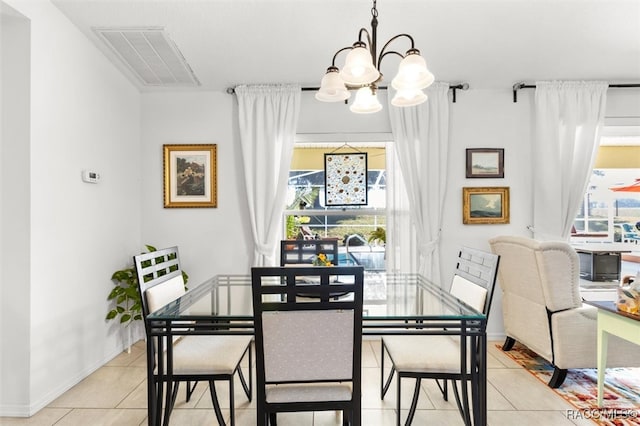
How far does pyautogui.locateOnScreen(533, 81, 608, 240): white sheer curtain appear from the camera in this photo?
3.35m

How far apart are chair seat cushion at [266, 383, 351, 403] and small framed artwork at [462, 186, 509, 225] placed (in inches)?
99.5

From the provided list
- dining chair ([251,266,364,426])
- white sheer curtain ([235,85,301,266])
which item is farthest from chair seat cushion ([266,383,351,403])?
white sheer curtain ([235,85,301,266])

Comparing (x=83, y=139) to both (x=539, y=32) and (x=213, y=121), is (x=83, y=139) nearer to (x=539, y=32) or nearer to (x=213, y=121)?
(x=213, y=121)

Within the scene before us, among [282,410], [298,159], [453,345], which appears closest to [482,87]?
[298,159]


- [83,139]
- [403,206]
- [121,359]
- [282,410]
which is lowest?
[121,359]

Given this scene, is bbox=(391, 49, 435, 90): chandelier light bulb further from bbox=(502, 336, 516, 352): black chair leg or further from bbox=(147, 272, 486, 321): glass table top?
bbox=(502, 336, 516, 352): black chair leg

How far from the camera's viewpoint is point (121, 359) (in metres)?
2.96

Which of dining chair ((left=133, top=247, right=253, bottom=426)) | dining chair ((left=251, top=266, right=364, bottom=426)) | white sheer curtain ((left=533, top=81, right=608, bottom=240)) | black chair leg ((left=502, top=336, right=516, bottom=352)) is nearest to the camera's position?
dining chair ((left=251, top=266, right=364, bottom=426))

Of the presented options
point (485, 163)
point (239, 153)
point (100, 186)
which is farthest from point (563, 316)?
point (100, 186)

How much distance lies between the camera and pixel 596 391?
7.72 ft

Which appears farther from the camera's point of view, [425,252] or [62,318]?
[425,252]

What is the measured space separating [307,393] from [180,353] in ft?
2.62

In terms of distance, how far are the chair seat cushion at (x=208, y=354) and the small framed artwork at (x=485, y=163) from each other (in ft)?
8.86

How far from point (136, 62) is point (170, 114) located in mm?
656
